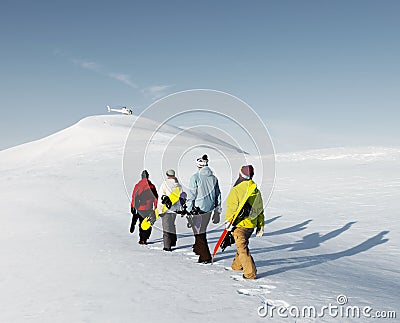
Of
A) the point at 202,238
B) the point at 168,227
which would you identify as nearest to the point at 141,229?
the point at 168,227

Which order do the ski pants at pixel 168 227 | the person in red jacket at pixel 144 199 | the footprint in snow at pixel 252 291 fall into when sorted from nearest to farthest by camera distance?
the footprint in snow at pixel 252 291 < the ski pants at pixel 168 227 < the person in red jacket at pixel 144 199

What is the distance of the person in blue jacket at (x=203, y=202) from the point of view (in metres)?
7.92

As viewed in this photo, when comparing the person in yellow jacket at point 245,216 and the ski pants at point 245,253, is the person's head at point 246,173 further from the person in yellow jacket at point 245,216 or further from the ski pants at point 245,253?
the ski pants at point 245,253

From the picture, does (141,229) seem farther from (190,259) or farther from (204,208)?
(204,208)

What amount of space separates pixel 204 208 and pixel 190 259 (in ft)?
4.13

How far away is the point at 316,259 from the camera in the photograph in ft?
29.9

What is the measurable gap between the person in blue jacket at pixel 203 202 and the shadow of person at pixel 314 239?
345cm

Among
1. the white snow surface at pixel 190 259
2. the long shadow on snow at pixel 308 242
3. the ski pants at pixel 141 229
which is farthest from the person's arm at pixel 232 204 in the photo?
the ski pants at pixel 141 229

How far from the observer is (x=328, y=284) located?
656 centimetres

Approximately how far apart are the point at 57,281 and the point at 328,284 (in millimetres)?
4894

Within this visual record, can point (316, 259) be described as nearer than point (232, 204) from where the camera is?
No

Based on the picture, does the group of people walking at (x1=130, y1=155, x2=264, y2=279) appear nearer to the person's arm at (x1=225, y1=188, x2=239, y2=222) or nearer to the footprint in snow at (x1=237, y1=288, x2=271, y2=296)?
the person's arm at (x1=225, y1=188, x2=239, y2=222)

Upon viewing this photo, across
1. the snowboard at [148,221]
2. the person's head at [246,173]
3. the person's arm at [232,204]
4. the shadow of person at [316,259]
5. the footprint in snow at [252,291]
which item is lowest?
the footprint in snow at [252,291]

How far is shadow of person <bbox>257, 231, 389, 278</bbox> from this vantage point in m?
7.77
